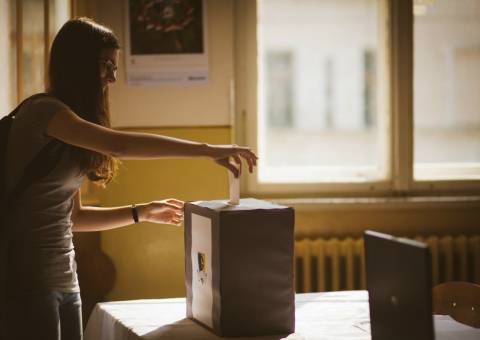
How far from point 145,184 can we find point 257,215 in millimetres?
1553

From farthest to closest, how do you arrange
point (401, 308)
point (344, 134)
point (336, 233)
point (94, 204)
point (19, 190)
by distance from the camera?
point (344, 134)
point (336, 233)
point (94, 204)
point (19, 190)
point (401, 308)

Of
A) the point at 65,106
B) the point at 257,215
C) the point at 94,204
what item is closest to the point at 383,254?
the point at 257,215

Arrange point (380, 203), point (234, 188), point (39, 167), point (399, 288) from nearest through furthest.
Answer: point (399, 288)
point (39, 167)
point (234, 188)
point (380, 203)

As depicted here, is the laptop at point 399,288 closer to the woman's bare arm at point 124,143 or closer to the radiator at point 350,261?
the woman's bare arm at point 124,143

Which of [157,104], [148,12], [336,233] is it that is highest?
[148,12]

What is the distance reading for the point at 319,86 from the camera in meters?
3.61

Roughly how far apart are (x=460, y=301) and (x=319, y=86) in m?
1.85

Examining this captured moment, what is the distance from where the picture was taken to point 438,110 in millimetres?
3281

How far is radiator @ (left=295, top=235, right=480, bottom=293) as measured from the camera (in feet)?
10.0

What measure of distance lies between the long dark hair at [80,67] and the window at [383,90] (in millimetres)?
1619

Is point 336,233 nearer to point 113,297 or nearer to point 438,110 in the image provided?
point 438,110

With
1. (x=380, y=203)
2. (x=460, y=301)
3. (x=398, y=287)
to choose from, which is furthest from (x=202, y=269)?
(x=380, y=203)

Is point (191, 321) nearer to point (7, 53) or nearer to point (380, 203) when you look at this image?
point (7, 53)

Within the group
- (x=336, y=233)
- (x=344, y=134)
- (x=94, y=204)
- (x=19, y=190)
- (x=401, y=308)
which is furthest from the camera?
(x=344, y=134)
